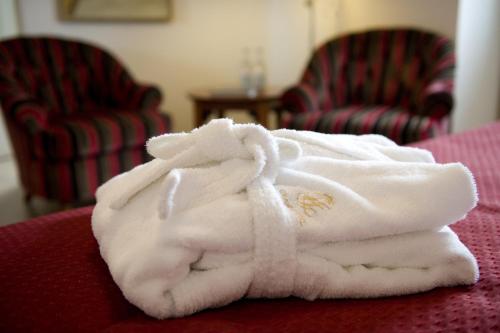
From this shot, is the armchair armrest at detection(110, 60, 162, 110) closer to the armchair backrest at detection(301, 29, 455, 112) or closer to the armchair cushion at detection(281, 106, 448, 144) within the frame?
the armchair cushion at detection(281, 106, 448, 144)

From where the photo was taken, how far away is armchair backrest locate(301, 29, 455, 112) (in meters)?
2.77

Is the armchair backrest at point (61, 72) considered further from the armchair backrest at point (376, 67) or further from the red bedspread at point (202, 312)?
the red bedspread at point (202, 312)

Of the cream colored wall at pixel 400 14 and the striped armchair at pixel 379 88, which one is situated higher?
the cream colored wall at pixel 400 14

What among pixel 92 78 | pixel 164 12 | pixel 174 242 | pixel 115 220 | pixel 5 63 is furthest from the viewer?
pixel 164 12

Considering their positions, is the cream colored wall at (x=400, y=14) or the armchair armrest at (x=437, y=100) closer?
the armchair armrest at (x=437, y=100)

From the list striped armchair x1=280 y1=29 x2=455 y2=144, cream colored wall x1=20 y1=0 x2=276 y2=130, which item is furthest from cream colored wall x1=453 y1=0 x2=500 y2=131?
cream colored wall x1=20 y1=0 x2=276 y2=130

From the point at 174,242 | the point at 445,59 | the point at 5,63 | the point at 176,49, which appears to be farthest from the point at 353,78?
the point at 174,242

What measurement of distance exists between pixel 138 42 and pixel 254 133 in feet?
10.4

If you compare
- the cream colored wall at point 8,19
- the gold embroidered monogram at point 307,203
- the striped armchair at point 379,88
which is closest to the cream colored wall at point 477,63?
the striped armchair at point 379,88

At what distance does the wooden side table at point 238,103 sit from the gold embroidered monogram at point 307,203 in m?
2.07

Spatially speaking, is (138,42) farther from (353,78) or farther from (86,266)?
(86,266)

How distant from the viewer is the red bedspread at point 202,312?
0.54m

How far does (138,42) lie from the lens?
3.58 metres

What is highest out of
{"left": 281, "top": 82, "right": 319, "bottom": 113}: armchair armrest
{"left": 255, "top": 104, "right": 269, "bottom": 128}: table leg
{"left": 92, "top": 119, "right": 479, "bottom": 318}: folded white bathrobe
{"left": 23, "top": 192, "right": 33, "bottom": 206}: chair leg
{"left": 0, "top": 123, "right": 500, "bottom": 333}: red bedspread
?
{"left": 92, "top": 119, "right": 479, "bottom": 318}: folded white bathrobe
